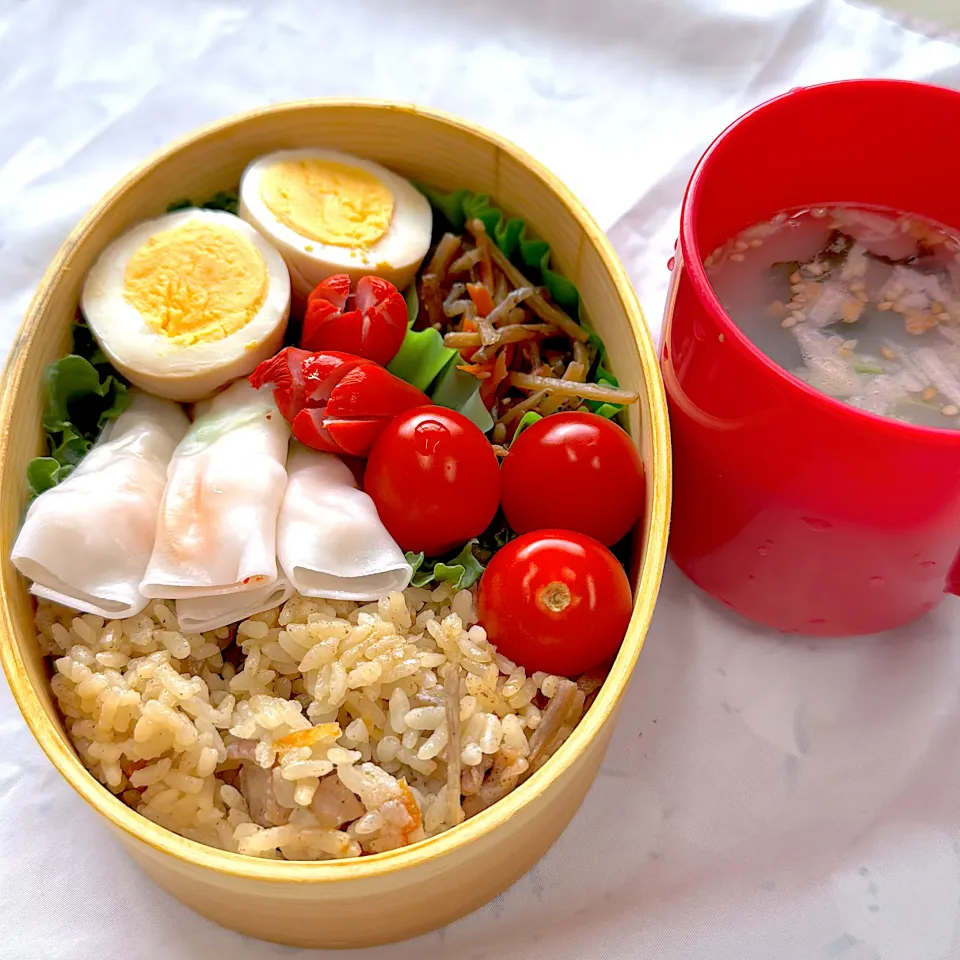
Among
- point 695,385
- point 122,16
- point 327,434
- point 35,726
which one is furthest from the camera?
point 122,16

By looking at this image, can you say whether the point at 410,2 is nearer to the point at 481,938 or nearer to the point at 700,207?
the point at 700,207

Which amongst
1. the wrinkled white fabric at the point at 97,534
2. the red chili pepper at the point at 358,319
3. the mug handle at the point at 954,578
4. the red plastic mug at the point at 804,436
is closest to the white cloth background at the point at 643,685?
the red plastic mug at the point at 804,436

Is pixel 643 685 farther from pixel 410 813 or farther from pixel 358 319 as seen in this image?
pixel 358 319

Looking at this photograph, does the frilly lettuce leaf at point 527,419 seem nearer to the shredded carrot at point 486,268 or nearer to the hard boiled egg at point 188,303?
the shredded carrot at point 486,268

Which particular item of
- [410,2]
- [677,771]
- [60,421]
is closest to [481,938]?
[677,771]

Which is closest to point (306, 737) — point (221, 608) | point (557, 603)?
point (221, 608)

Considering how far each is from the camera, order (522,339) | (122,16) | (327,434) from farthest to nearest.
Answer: (122,16), (522,339), (327,434)

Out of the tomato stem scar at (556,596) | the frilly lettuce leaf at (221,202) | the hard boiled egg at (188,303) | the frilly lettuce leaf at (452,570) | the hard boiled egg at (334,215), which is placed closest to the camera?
the tomato stem scar at (556,596)
